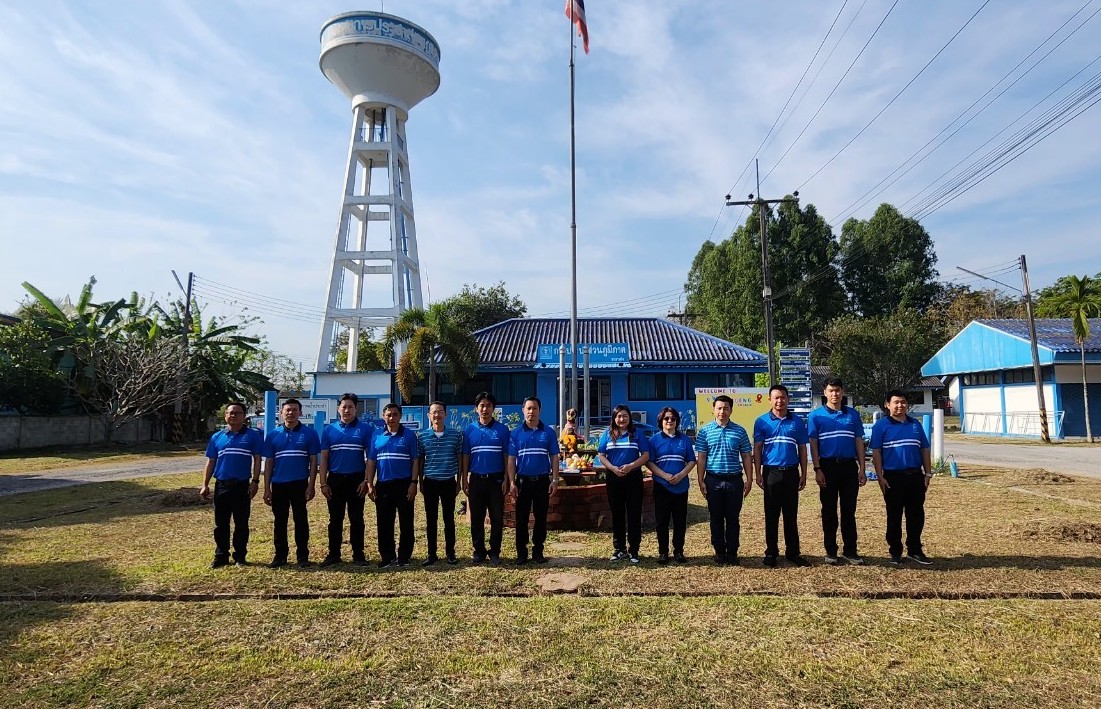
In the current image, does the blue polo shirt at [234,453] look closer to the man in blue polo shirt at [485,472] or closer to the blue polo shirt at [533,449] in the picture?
the man in blue polo shirt at [485,472]

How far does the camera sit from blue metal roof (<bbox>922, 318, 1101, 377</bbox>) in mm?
26016

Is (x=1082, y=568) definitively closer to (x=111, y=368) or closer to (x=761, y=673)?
(x=761, y=673)

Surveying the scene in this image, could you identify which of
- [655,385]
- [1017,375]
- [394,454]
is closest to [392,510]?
[394,454]

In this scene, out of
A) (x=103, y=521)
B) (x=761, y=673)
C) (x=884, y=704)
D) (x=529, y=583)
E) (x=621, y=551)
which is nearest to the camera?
(x=884, y=704)

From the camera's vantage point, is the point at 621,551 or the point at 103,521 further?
the point at 103,521

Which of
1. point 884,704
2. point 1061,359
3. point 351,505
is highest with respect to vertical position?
point 1061,359

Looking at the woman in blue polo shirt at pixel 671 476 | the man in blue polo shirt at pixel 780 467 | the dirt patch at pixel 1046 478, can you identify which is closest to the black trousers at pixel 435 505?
the woman in blue polo shirt at pixel 671 476

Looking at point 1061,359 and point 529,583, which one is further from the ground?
point 1061,359

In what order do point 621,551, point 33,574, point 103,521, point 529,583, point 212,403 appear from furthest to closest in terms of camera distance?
point 212,403 < point 103,521 < point 621,551 < point 33,574 < point 529,583

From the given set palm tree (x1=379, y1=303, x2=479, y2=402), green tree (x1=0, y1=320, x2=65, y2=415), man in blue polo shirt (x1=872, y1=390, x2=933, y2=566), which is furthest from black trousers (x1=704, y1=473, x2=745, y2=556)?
green tree (x1=0, y1=320, x2=65, y2=415)

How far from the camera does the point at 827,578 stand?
19.3ft

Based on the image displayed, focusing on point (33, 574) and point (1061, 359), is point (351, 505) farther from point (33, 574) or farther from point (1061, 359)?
point (1061, 359)

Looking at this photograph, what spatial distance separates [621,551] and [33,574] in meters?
5.49

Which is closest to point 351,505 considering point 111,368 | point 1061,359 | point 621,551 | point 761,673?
point 621,551
